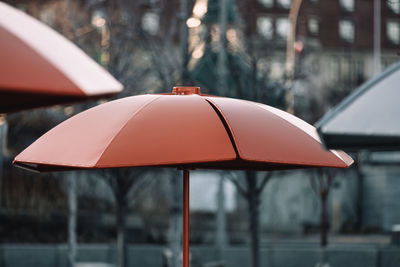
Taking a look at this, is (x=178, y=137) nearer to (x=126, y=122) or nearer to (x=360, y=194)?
(x=126, y=122)

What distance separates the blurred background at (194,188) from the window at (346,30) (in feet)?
63.0

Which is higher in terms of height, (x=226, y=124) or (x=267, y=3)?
(x=267, y=3)

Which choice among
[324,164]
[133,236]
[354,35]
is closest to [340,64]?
[354,35]

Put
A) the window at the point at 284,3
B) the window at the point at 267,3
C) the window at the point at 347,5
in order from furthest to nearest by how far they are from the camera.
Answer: the window at the point at 347,5 < the window at the point at 284,3 < the window at the point at 267,3

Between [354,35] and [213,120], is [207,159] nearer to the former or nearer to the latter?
[213,120]

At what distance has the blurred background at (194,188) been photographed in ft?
44.5

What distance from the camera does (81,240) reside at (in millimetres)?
19422

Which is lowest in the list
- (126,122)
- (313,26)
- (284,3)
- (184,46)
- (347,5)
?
(126,122)

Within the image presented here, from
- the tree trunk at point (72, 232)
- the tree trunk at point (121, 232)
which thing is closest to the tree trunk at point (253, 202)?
the tree trunk at point (121, 232)

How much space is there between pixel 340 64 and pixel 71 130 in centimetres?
5498

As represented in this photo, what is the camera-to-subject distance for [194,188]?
24.6 m

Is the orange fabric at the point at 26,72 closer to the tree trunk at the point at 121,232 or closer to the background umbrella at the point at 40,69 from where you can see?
the background umbrella at the point at 40,69

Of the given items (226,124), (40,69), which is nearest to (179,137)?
(226,124)

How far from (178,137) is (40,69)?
4.57ft
